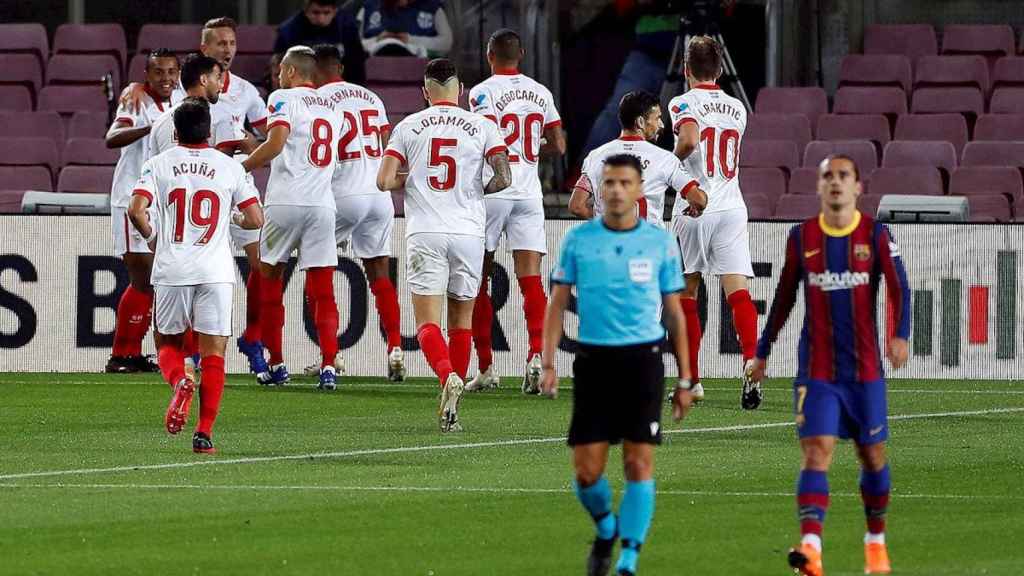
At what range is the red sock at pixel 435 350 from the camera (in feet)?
42.3

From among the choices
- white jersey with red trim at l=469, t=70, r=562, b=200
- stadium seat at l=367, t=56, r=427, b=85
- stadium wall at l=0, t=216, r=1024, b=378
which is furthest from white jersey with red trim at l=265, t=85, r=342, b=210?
stadium seat at l=367, t=56, r=427, b=85

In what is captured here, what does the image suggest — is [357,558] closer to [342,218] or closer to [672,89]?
[342,218]

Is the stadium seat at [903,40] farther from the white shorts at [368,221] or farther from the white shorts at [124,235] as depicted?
the white shorts at [124,235]

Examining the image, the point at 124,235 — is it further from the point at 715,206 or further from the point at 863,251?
the point at 863,251

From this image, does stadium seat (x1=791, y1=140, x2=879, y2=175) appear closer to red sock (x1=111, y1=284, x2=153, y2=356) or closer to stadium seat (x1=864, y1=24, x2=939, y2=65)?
stadium seat (x1=864, y1=24, x2=939, y2=65)

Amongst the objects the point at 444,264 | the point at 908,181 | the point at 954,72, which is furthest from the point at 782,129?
the point at 444,264

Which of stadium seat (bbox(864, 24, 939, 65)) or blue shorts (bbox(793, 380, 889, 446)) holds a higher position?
stadium seat (bbox(864, 24, 939, 65))

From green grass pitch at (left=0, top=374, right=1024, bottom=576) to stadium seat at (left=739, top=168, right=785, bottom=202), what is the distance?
477 centimetres

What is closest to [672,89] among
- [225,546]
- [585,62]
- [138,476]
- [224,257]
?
[585,62]

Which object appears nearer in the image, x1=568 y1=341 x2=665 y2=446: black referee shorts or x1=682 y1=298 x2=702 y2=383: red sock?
x1=568 y1=341 x2=665 y2=446: black referee shorts

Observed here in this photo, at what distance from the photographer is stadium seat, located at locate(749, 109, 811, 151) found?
819 inches

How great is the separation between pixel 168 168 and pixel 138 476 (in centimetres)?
192

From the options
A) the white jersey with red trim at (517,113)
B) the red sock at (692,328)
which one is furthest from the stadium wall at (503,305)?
the red sock at (692,328)

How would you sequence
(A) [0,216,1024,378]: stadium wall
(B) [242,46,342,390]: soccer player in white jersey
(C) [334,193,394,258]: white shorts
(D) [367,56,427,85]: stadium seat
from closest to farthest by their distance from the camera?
(B) [242,46,342,390]: soccer player in white jersey → (C) [334,193,394,258]: white shorts → (A) [0,216,1024,378]: stadium wall → (D) [367,56,427,85]: stadium seat
